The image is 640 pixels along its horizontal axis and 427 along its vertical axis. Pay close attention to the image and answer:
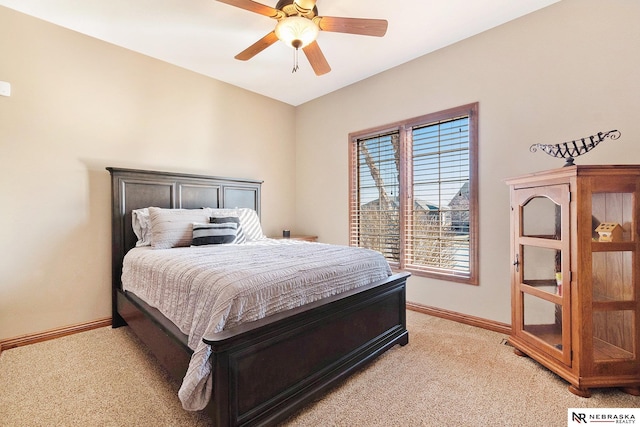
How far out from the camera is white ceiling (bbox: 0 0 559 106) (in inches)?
94.6

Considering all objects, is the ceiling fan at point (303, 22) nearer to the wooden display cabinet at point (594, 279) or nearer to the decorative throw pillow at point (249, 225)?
the wooden display cabinet at point (594, 279)

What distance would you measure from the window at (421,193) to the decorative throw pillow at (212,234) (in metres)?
1.67

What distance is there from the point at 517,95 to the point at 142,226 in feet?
12.3

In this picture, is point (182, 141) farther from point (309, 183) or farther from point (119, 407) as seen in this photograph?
point (119, 407)

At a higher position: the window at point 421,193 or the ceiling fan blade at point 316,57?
the ceiling fan blade at point 316,57

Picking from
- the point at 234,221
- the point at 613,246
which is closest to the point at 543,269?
the point at 613,246

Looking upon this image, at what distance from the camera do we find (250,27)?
8.75 ft

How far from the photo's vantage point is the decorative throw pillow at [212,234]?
2807mm

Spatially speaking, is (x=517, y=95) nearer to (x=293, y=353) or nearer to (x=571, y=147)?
(x=571, y=147)

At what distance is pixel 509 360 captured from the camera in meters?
Result: 2.18

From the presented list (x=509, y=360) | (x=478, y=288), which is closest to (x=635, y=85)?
(x=478, y=288)

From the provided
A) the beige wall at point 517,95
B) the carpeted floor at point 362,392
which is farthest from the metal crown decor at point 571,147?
the carpeted floor at point 362,392

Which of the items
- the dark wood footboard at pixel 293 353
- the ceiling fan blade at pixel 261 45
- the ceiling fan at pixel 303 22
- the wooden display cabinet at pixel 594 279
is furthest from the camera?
the ceiling fan blade at pixel 261 45

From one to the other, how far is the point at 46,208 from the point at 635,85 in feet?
15.8
